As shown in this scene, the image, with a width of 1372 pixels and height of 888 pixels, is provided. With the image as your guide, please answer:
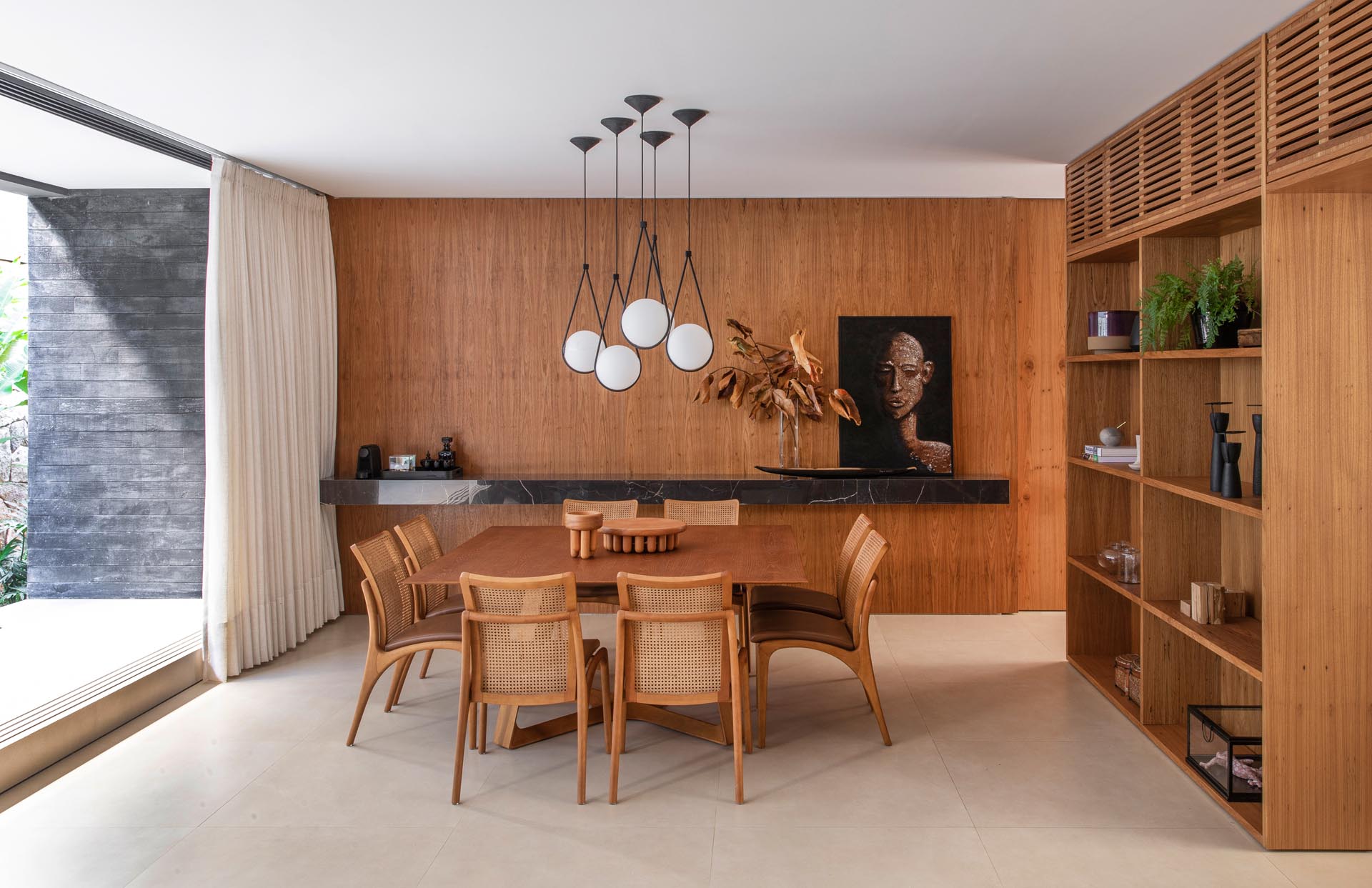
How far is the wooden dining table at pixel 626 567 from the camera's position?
3715mm

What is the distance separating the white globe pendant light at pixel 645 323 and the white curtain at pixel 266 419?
88.0 inches

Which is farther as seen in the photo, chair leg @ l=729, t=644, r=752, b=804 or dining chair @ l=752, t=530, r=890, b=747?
dining chair @ l=752, t=530, r=890, b=747

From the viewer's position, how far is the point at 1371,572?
297 centimetres

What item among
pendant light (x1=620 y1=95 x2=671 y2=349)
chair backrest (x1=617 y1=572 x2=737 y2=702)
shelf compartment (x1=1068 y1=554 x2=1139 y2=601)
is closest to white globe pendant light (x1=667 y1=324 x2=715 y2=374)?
pendant light (x1=620 y1=95 x2=671 y2=349)

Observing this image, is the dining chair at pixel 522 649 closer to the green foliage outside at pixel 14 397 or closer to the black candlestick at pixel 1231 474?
the black candlestick at pixel 1231 474

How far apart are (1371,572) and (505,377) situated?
477 centimetres

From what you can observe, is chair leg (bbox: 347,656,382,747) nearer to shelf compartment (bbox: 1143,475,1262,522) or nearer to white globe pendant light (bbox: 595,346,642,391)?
white globe pendant light (bbox: 595,346,642,391)

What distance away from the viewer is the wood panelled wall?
607 cm

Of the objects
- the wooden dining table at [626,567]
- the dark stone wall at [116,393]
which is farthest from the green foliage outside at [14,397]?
the wooden dining table at [626,567]

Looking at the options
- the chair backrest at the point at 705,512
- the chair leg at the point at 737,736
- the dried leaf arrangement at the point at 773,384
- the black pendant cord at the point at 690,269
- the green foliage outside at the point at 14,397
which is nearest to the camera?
the chair leg at the point at 737,736

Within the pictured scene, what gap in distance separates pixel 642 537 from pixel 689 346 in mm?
902

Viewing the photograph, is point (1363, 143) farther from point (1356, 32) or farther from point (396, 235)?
point (396, 235)

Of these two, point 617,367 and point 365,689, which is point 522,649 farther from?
A: point 617,367

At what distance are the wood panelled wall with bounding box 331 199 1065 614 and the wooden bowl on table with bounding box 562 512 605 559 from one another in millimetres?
1986
